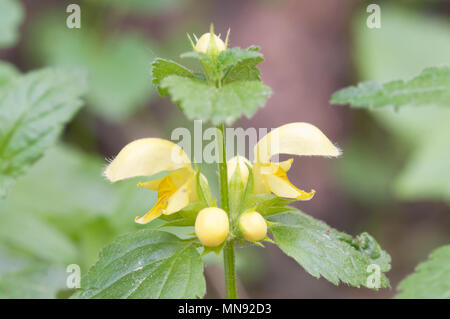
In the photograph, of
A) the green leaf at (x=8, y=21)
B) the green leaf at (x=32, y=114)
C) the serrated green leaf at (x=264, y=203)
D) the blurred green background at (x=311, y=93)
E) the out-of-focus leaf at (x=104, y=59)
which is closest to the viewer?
the serrated green leaf at (x=264, y=203)

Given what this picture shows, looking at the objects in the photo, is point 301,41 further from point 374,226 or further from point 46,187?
point 46,187

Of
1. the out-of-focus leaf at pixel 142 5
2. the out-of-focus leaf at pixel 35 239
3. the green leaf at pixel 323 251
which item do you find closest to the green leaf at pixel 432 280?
the green leaf at pixel 323 251

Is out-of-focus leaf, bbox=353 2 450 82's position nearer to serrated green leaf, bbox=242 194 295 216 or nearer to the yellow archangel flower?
the yellow archangel flower

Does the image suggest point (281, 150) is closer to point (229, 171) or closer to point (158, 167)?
point (229, 171)

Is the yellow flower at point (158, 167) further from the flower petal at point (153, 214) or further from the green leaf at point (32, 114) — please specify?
the green leaf at point (32, 114)

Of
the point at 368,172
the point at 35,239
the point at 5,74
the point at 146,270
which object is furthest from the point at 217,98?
the point at 368,172
